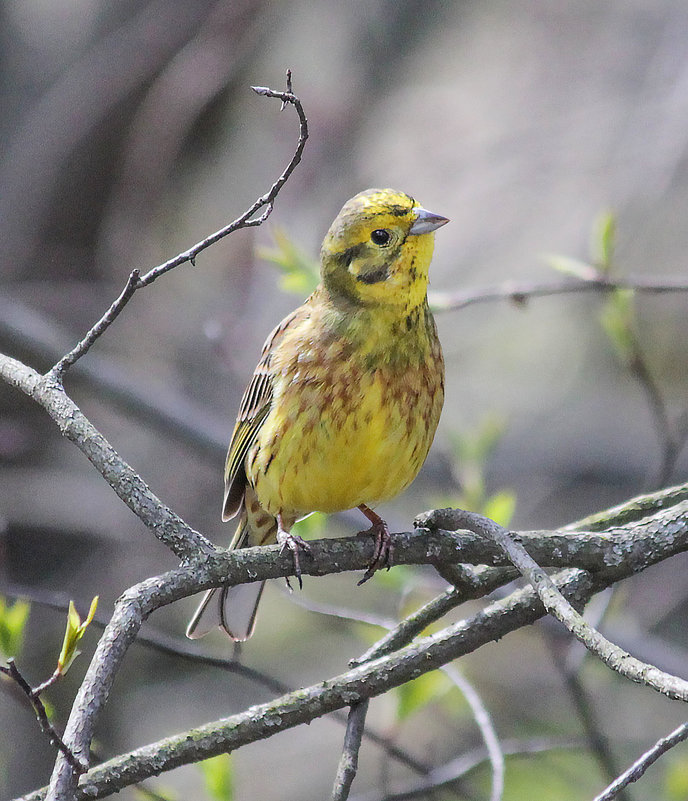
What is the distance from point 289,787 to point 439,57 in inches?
243

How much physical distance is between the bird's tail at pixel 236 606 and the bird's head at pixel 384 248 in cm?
105

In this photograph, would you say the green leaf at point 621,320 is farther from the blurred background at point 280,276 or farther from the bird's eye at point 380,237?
the blurred background at point 280,276

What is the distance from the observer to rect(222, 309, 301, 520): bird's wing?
164 inches

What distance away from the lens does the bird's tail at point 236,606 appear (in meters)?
4.09

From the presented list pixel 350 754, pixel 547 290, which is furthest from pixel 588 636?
pixel 547 290

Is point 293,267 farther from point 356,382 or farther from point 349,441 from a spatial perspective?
point 349,441

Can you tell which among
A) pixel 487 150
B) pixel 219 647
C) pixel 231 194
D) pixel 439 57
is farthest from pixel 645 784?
pixel 439 57

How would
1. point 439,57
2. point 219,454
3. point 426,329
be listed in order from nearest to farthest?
point 426,329, point 219,454, point 439,57

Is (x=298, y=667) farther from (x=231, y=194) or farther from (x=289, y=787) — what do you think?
(x=231, y=194)

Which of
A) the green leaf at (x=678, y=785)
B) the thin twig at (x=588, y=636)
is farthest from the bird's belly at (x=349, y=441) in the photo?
the green leaf at (x=678, y=785)

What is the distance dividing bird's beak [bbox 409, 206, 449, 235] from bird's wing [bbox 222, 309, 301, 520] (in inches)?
26.3

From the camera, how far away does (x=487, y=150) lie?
8531mm

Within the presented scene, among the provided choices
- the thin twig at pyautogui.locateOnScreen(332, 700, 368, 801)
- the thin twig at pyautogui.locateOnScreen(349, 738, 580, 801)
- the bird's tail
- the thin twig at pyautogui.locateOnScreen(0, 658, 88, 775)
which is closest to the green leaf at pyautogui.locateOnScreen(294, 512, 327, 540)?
the bird's tail

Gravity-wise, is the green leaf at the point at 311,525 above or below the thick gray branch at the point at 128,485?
above
